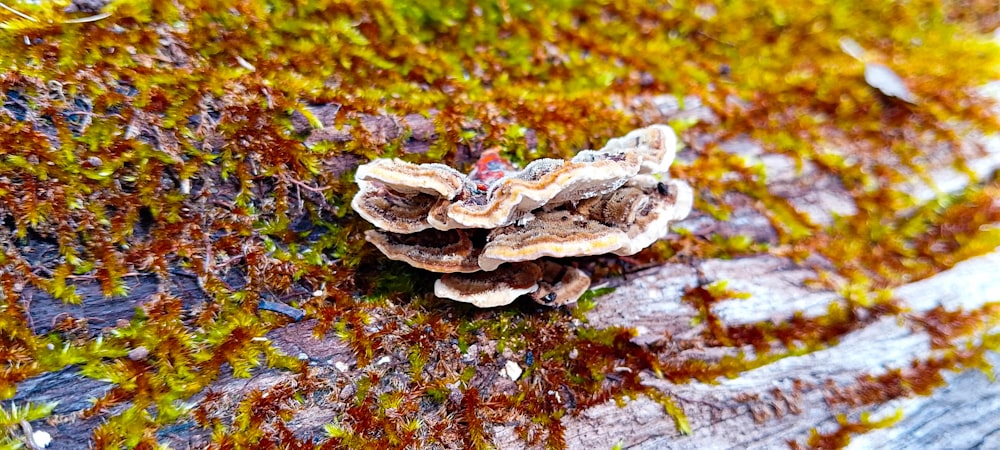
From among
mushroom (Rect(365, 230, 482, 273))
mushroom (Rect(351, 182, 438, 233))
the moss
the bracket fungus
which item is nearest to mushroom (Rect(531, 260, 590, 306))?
the bracket fungus

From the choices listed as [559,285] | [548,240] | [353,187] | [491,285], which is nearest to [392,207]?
[353,187]

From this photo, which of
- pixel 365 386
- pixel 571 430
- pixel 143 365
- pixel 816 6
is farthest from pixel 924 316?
pixel 143 365

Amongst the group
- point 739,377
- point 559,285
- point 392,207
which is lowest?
point 739,377

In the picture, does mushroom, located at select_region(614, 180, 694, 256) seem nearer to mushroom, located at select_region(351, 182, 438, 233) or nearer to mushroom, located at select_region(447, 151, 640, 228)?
mushroom, located at select_region(447, 151, 640, 228)

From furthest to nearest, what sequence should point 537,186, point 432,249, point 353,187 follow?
point 353,187 < point 432,249 < point 537,186

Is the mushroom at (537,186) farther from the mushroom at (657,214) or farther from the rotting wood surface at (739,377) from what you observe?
the rotting wood surface at (739,377)

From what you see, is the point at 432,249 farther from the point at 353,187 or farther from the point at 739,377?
the point at 739,377

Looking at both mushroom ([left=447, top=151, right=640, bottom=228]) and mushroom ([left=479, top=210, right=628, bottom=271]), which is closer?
mushroom ([left=447, top=151, right=640, bottom=228])
